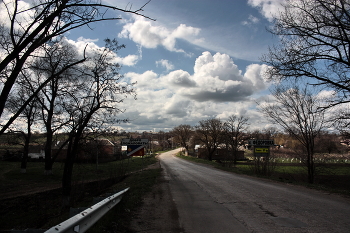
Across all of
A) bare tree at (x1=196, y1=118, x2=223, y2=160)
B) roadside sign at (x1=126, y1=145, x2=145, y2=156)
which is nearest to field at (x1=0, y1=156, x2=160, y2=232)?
roadside sign at (x1=126, y1=145, x2=145, y2=156)

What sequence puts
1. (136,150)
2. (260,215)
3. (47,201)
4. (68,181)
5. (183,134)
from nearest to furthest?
1. (260,215)
2. (68,181)
3. (47,201)
4. (136,150)
5. (183,134)

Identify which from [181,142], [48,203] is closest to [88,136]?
[48,203]

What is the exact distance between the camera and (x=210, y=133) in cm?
6094

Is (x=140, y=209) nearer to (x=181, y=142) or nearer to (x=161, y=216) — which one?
(x=161, y=216)

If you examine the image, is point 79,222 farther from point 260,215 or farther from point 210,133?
point 210,133

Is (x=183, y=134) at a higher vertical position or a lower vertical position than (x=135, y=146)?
higher

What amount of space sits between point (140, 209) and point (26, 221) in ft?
21.9

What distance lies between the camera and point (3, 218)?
39.0 feet

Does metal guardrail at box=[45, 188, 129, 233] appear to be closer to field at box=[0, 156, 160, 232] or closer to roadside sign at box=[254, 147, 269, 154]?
field at box=[0, 156, 160, 232]

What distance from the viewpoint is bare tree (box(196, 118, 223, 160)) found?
59778mm

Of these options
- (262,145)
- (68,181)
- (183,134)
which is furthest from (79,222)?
(183,134)

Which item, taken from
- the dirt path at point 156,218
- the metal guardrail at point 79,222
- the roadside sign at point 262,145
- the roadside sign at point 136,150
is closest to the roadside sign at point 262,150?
the roadside sign at point 262,145

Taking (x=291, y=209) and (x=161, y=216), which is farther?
(x=291, y=209)

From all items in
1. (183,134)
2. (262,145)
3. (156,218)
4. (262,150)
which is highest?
(183,134)
